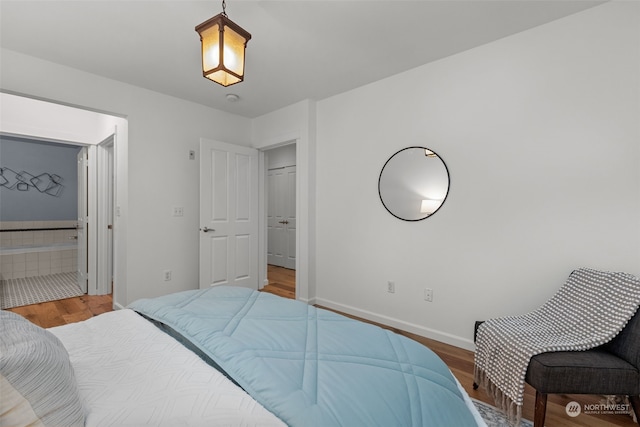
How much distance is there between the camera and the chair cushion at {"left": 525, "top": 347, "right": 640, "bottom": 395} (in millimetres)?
1410

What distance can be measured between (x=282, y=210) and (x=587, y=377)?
518cm

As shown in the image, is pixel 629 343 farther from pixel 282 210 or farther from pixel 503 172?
pixel 282 210

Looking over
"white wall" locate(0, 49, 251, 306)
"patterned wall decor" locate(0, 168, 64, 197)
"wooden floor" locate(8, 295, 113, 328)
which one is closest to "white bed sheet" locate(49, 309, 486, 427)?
"white wall" locate(0, 49, 251, 306)

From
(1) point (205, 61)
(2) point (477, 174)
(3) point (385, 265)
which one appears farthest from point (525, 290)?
(1) point (205, 61)

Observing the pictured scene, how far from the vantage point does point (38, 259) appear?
5.00 metres

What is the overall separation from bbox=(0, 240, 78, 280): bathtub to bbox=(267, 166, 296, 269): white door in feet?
11.8

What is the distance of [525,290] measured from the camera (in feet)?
7.14

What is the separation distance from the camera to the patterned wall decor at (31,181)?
482 centimetres

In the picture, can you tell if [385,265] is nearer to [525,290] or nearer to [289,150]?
[525,290]

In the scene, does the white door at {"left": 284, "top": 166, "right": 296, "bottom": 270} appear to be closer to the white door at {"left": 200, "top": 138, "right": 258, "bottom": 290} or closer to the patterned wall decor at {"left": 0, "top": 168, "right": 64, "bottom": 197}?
the white door at {"left": 200, "top": 138, "right": 258, "bottom": 290}

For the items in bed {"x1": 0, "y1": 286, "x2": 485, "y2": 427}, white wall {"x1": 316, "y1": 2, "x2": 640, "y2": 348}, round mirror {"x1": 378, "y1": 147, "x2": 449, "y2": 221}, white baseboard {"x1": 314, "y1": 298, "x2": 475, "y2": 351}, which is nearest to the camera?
bed {"x1": 0, "y1": 286, "x2": 485, "y2": 427}

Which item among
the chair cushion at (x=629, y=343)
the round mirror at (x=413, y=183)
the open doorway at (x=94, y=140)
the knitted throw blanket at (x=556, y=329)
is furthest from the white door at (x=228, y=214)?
the chair cushion at (x=629, y=343)
